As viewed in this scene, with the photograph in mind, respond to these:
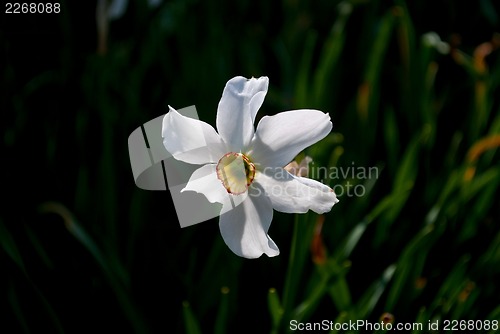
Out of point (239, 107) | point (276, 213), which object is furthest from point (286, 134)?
point (276, 213)

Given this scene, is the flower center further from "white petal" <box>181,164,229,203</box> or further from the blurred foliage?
the blurred foliage

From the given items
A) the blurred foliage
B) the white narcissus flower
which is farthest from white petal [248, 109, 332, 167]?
the blurred foliage

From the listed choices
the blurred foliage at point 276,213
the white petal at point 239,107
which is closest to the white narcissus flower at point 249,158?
the white petal at point 239,107

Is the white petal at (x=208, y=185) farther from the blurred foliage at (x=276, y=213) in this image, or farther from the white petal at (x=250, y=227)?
the blurred foliage at (x=276, y=213)

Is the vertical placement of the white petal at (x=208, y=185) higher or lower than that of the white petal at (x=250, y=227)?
higher

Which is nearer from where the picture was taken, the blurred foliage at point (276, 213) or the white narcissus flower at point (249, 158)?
the white narcissus flower at point (249, 158)

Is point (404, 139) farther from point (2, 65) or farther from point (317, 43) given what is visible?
point (2, 65)

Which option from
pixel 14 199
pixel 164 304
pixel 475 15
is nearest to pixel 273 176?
pixel 164 304
